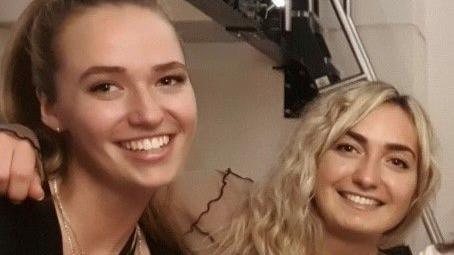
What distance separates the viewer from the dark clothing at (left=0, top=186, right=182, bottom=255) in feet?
3.46

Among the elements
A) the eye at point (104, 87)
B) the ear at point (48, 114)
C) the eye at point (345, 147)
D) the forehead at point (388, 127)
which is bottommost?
the eye at point (345, 147)

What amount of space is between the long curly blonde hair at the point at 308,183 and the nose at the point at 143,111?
1.56ft

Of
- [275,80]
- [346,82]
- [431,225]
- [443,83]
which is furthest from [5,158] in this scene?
[443,83]

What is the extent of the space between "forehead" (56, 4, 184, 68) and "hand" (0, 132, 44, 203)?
0.14m

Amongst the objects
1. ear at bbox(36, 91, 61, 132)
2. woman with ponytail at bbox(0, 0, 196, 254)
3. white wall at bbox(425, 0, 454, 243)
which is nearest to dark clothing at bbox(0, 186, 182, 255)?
woman with ponytail at bbox(0, 0, 196, 254)

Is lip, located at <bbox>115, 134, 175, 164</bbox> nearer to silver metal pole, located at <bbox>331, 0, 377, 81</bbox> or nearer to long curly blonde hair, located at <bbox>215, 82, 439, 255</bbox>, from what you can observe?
long curly blonde hair, located at <bbox>215, 82, 439, 255</bbox>

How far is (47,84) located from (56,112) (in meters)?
0.04

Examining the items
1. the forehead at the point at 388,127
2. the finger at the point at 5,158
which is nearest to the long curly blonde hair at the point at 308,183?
the forehead at the point at 388,127

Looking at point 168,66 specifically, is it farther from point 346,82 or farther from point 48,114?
point 346,82

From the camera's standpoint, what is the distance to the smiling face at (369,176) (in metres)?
1.42

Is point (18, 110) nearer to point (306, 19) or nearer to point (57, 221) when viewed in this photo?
point (57, 221)

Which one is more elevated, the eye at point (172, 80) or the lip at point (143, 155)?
the eye at point (172, 80)

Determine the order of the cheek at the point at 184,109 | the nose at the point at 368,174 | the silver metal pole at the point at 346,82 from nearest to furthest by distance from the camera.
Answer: the cheek at the point at 184,109 → the nose at the point at 368,174 → the silver metal pole at the point at 346,82

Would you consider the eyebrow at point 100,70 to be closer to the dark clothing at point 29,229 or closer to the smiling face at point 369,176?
the dark clothing at point 29,229
